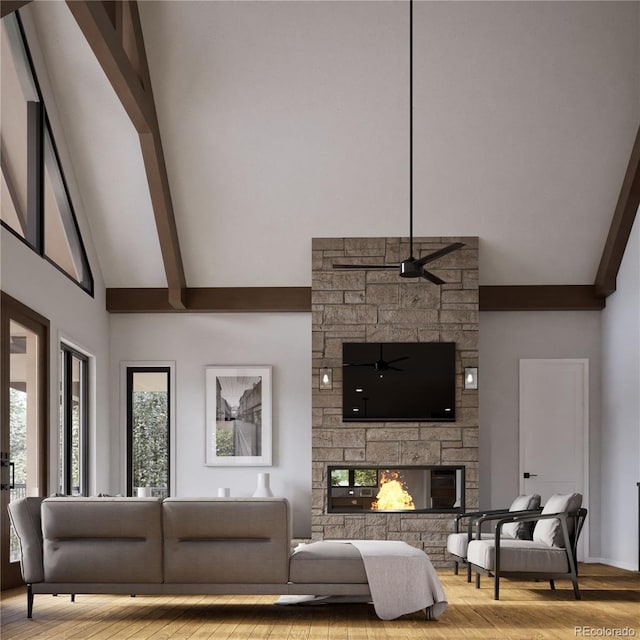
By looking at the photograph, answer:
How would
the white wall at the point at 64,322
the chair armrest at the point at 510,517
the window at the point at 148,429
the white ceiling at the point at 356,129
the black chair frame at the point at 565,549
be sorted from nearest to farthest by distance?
the black chair frame at the point at 565,549 < the chair armrest at the point at 510,517 < the white wall at the point at 64,322 < the white ceiling at the point at 356,129 < the window at the point at 148,429

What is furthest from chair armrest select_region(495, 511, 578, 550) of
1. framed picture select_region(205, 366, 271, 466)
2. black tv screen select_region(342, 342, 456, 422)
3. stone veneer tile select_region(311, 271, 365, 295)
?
framed picture select_region(205, 366, 271, 466)

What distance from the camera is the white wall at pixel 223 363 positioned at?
10500mm

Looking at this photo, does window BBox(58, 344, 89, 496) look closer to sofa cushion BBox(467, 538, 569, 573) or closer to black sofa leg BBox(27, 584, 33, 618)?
black sofa leg BBox(27, 584, 33, 618)

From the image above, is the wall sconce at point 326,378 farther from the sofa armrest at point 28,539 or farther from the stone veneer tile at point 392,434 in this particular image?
the sofa armrest at point 28,539

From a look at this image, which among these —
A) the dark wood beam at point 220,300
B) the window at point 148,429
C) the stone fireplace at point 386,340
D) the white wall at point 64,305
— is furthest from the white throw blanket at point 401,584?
the window at point 148,429

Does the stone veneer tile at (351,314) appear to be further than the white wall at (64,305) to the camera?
Yes

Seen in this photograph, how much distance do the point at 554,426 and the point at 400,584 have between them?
508cm

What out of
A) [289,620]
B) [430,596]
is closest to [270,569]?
[289,620]

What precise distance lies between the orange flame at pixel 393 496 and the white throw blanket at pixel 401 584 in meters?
3.97

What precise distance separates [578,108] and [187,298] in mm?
4604

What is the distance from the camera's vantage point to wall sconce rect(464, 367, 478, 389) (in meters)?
9.82

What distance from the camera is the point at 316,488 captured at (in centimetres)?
970

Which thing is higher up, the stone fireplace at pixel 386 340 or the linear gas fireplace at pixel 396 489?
the stone fireplace at pixel 386 340

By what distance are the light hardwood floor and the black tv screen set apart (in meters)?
2.92
